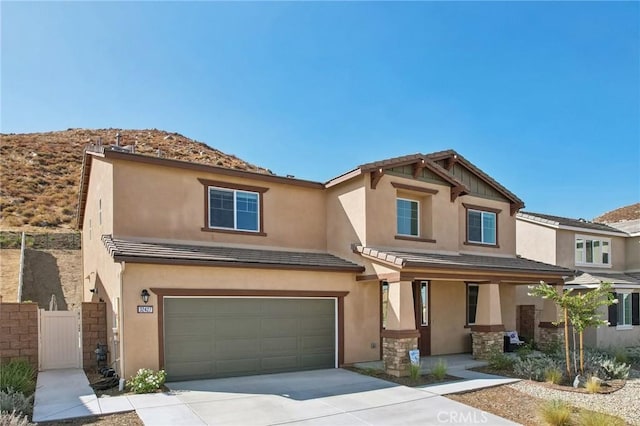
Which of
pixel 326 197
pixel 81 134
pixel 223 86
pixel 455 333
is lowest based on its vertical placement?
pixel 455 333

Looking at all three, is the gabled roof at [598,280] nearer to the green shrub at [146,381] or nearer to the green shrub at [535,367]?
the green shrub at [535,367]

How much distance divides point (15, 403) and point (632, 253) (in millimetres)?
27115

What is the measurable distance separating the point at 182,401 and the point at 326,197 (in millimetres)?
8414

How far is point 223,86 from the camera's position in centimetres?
1814

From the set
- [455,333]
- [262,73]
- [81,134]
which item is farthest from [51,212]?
[455,333]

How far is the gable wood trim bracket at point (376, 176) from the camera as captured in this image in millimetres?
14203

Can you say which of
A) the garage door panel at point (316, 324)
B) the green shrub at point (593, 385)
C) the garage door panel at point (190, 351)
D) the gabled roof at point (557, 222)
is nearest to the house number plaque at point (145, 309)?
the garage door panel at point (190, 351)

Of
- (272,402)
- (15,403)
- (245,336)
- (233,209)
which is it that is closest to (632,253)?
(233,209)

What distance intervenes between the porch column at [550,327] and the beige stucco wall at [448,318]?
2.84 metres

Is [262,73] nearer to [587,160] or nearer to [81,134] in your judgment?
[587,160]

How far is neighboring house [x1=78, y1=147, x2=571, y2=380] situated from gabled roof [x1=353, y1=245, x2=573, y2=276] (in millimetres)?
70

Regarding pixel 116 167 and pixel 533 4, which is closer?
pixel 116 167

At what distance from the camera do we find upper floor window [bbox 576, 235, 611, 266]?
72.2 feet

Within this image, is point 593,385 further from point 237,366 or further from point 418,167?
point 237,366
